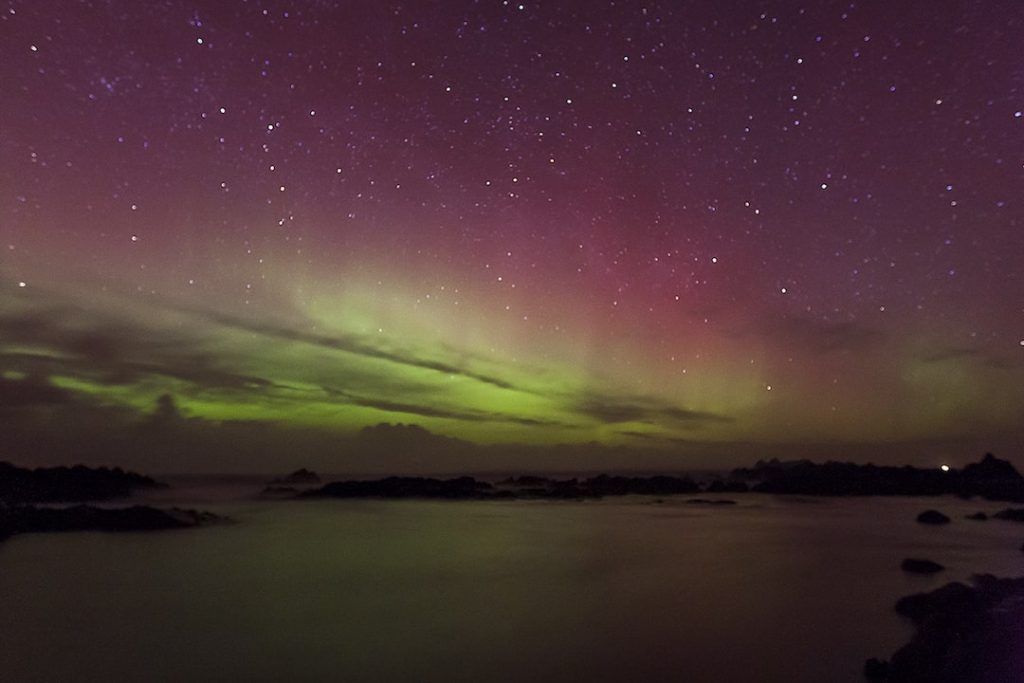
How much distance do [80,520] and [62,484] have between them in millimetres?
14952

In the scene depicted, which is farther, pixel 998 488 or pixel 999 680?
pixel 998 488

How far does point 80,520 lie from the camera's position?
2395 centimetres

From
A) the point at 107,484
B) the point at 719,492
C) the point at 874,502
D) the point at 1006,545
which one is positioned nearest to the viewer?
the point at 1006,545

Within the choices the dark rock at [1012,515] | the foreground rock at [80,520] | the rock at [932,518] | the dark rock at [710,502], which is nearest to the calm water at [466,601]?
the foreground rock at [80,520]

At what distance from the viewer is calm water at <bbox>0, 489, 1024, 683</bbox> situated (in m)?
10.5

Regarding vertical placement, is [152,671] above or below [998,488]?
below

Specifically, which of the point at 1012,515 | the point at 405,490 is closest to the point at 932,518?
the point at 1012,515

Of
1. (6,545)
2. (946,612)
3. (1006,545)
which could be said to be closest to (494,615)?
(946,612)

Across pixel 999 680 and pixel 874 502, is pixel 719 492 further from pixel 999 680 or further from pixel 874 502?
pixel 999 680

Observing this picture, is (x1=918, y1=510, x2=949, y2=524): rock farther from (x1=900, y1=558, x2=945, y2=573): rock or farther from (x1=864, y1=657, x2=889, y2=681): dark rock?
(x1=864, y1=657, x2=889, y2=681): dark rock

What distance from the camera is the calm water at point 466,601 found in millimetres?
10469

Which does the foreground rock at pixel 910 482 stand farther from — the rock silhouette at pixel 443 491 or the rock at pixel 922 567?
the rock at pixel 922 567

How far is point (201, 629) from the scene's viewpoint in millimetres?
12320

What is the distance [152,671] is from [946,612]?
465 inches
